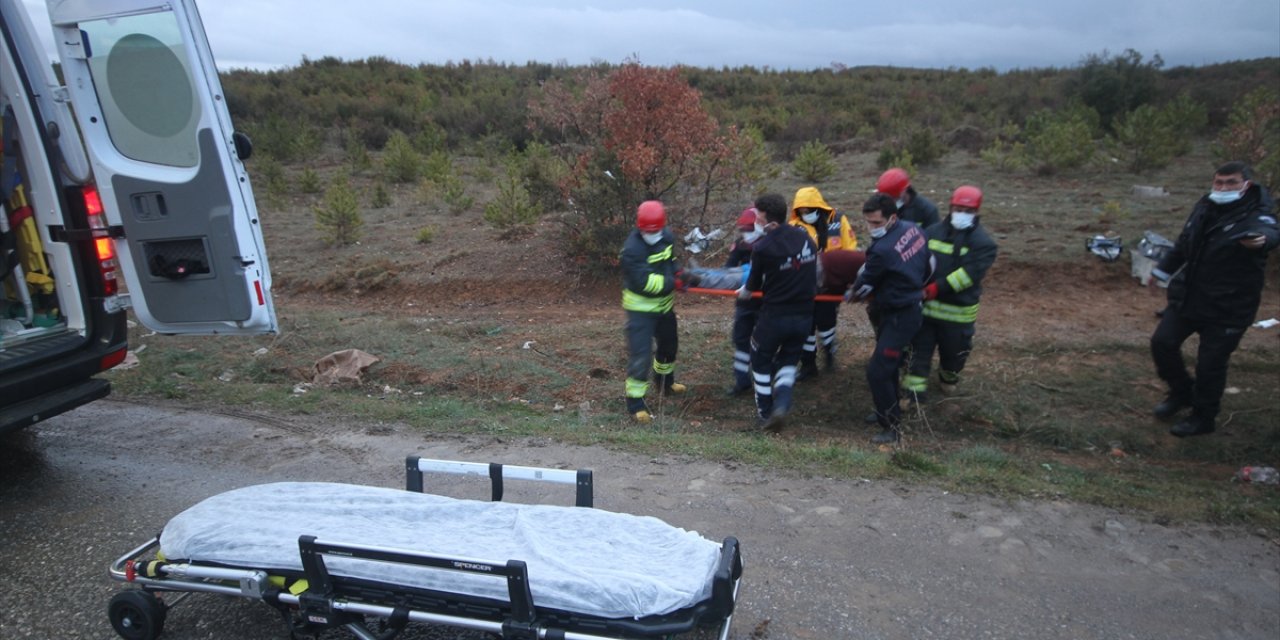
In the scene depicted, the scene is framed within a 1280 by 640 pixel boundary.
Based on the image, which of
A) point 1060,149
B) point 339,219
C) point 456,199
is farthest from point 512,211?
point 1060,149

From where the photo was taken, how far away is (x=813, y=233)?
6.89 m

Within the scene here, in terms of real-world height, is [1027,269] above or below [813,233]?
below

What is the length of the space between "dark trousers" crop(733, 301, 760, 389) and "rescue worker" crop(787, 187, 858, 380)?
1.67 feet

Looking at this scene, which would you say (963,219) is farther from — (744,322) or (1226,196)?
(744,322)

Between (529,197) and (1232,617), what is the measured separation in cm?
1123

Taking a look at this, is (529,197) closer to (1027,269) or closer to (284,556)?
(1027,269)

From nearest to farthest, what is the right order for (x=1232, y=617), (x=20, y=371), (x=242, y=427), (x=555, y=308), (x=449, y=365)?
(x=1232, y=617), (x=20, y=371), (x=242, y=427), (x=449, y=365), (x=555, y=308)

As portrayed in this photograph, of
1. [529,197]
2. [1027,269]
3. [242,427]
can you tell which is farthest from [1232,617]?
[529,197]

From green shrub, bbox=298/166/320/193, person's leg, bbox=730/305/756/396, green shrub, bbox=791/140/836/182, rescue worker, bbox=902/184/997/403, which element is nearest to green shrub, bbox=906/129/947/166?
green shrub, bbox=791/140/836/182

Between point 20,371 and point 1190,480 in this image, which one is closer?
point 20,371

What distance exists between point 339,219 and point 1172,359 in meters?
11.9

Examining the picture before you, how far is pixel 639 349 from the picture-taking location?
6371mm

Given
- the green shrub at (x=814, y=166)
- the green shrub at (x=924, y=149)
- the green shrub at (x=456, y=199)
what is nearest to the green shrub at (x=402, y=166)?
the green shrub at (x=456, y=199)

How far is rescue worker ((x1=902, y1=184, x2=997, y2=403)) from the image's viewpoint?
20.1ft
